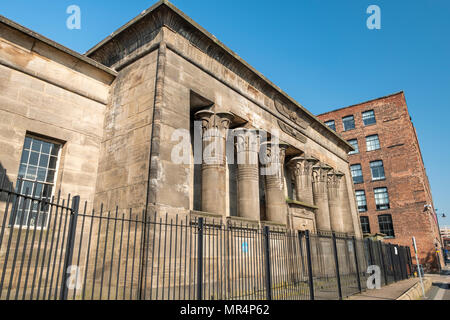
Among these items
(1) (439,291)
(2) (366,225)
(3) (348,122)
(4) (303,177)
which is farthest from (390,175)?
(4) (303,177)

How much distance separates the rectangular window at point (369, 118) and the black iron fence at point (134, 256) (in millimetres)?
25985

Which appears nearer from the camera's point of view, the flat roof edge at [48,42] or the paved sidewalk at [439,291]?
the flat roof edge at [48,42]

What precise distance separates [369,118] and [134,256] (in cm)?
3419

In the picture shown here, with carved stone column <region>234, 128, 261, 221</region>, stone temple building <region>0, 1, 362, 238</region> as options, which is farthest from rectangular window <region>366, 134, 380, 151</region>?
carved stone column <region>234, 128, 261, 221</region>

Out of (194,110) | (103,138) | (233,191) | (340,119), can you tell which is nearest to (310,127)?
(233,191)

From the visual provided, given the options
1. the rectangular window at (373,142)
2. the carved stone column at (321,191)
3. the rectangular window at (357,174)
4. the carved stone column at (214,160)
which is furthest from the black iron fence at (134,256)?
→ the rectangular window at (373,142)

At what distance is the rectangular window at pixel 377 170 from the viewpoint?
107ft

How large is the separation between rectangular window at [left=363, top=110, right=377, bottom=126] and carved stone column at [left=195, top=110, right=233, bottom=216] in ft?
92.4

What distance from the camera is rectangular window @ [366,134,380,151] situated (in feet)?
111

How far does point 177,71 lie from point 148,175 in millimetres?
3906

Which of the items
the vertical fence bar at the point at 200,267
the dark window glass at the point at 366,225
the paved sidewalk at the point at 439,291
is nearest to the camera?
the vertical fence bar at the point at 200,267

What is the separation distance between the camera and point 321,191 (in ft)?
62.5

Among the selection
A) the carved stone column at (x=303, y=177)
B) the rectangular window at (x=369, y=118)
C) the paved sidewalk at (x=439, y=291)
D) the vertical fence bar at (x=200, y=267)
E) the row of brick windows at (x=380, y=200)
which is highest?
the rectangular window at (x=369, y=118)

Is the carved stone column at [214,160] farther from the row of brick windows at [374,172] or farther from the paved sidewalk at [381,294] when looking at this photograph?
the row of brick windows at [374,172]
